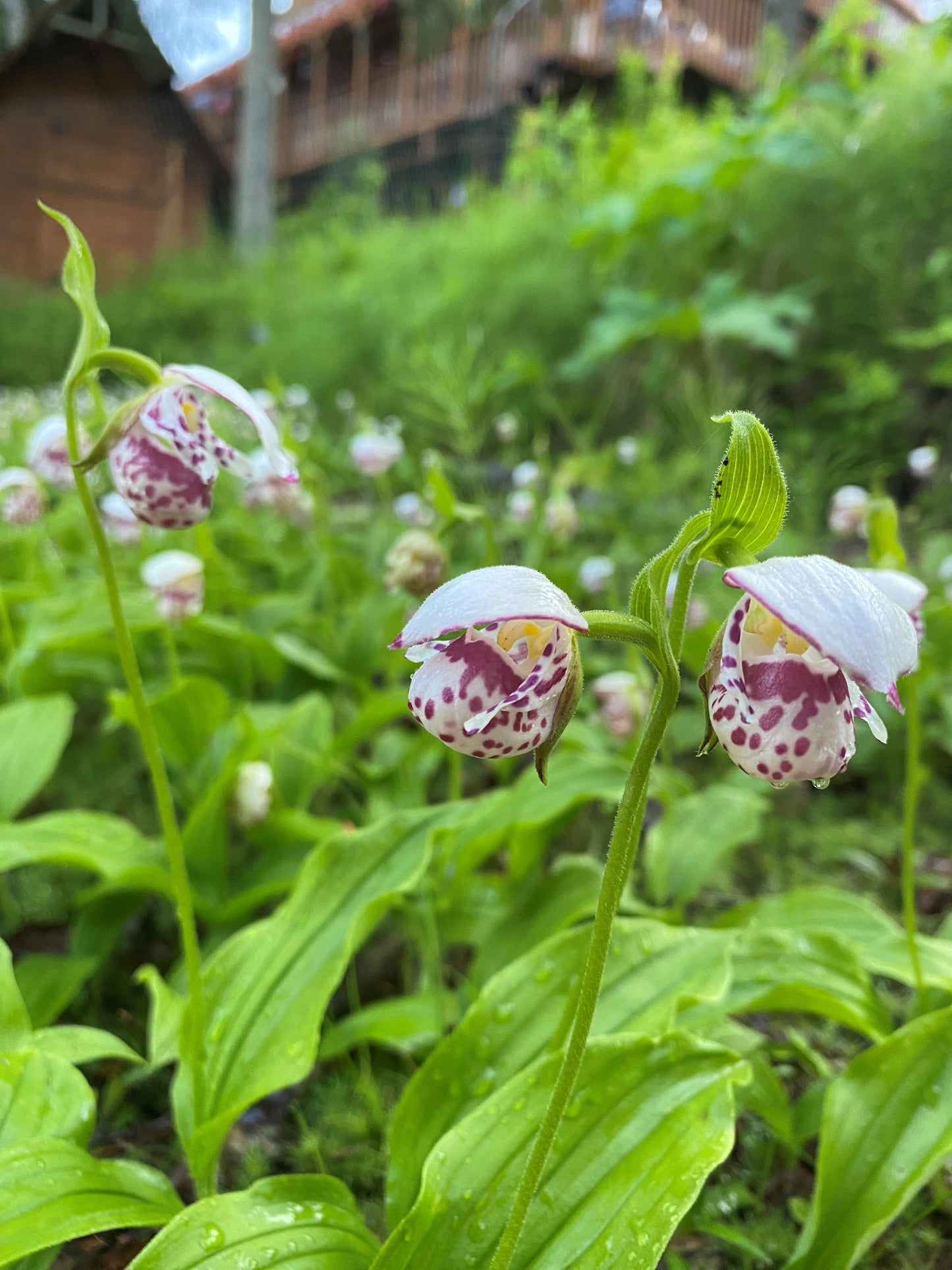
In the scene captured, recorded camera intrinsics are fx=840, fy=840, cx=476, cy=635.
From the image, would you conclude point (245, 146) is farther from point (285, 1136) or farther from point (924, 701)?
point (285, 1136)

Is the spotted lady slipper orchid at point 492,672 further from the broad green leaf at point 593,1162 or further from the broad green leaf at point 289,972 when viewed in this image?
the broad green leaf at point 289,972

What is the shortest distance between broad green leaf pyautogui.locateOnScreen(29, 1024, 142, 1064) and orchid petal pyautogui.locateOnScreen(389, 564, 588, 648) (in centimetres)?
77

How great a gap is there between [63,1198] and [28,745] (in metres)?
1.01

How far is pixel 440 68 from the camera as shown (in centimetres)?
1080

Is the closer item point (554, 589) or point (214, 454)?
point (554, 589)

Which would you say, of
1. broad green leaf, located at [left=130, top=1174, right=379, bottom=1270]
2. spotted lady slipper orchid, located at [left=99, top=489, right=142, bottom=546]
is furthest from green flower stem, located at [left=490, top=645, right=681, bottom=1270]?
spotted lady slipper orchid, located at [left=99, top=489, right=142, bottom=546]

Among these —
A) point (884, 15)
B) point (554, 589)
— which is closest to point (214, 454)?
point (554, 589)

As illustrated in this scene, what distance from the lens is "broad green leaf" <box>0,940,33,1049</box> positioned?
960mm

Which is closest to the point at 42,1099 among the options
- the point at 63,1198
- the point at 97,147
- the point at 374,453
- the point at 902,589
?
the point at 63,1198

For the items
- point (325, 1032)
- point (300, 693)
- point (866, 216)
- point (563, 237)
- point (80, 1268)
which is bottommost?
point (300, 693)

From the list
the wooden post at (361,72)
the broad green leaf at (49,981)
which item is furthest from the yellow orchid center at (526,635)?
the wooden post at (361,72)

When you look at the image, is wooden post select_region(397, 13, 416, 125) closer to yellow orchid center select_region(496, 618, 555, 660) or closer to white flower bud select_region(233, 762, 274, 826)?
white flower bud select_region(233, 762, 274, 826)

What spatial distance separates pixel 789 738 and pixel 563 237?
5.16m

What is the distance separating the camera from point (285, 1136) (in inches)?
45.5
